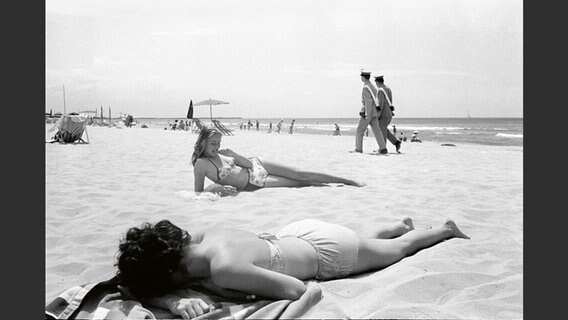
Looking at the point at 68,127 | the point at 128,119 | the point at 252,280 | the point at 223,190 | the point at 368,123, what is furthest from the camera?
the point at 368,123

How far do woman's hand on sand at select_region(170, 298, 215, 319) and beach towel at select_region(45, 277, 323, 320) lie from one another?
0.03 m

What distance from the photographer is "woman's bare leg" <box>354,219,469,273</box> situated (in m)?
1.90

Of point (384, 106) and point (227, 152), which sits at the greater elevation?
point (384, 106)

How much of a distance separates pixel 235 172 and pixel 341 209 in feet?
2.69

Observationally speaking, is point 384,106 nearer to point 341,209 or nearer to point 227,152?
point 227,152

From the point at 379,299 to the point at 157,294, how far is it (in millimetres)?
739

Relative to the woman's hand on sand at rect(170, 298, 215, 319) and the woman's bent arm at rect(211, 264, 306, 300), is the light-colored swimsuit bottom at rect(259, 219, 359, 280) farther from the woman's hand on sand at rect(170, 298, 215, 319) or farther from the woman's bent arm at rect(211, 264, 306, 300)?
the woman's hand on sand at rect(170, 298, 215, 319)

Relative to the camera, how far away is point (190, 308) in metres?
1.55

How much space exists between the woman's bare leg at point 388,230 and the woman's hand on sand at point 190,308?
0.86m

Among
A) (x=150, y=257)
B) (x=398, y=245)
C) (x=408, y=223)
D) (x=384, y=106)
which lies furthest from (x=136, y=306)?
(x=384, y=106)

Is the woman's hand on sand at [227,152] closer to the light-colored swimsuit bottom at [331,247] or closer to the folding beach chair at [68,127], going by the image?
the folding beach chair at [68,127]

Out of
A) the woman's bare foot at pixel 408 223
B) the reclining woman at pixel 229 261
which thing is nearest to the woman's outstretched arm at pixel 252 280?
the reclining woman at pixel 229 261

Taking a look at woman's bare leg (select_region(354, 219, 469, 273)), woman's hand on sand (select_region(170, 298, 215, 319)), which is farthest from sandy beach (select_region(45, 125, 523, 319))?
woman's hand on sand (select_region(170, 298, 215, 319))

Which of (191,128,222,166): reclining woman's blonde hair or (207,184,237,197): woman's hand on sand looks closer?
(207,184,237,197): woman's hand on sand
